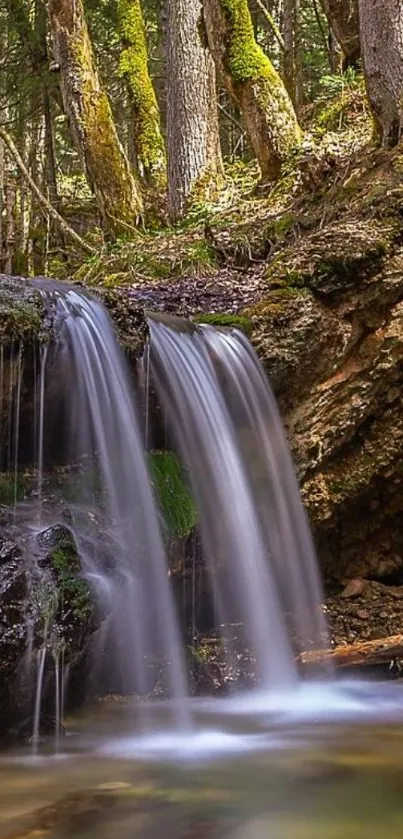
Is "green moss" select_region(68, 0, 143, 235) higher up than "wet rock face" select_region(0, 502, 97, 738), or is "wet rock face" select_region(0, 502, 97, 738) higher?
"green moss" select_region(68, 0, 143, 235)

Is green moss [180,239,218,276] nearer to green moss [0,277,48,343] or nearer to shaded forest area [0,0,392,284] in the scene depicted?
shaded forest area [0,0,392,284]

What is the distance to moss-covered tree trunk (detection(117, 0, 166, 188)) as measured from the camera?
12875 mm

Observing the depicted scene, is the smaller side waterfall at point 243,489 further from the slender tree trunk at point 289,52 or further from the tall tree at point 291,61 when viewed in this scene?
the slender tree trunk at point 289,52

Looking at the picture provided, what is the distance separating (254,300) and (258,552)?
2.22 metres

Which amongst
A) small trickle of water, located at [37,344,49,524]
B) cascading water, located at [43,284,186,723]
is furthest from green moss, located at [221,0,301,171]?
small trickle of water, located at [37,344,49,524]

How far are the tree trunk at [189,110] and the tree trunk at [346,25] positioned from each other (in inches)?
76.2

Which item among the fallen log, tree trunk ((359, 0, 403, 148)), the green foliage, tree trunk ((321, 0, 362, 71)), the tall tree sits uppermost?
the tall tree

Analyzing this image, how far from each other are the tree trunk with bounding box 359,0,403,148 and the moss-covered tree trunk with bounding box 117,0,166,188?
5.47 meters

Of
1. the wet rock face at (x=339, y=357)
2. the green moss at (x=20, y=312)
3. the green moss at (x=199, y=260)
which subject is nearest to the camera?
the green moss at (x=20, y=312)

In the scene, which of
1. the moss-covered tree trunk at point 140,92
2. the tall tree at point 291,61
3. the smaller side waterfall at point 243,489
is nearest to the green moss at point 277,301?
the smaller side waterfall at point 243,489

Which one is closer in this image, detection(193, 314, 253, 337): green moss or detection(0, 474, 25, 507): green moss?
detection(0, 474, 25, 507): green moss

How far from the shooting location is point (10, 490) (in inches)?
180

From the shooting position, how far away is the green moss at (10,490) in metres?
4.50

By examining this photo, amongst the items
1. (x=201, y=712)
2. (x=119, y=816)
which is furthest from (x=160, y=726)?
(x=119, y=816)
